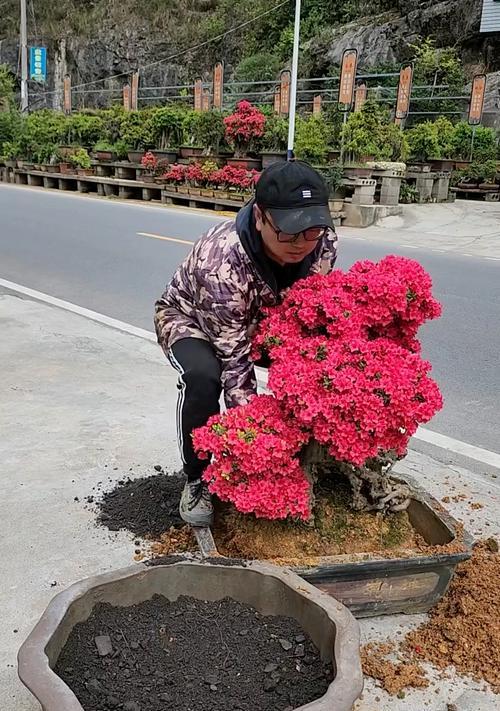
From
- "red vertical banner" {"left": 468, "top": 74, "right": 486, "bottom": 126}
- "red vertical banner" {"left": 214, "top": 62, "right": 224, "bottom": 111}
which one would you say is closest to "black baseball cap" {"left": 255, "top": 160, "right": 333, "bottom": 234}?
"red vertical banner" {"left": 468, "top": 74, "right": 486, "bottom": 126}

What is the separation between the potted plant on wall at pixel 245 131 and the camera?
15648mm

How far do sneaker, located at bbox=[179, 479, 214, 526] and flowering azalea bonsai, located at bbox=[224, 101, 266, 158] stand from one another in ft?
47.0

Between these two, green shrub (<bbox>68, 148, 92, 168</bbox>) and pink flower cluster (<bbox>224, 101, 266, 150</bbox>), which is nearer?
pink flower cluster (<bbox>224, 101, 266, 150</bbox>)

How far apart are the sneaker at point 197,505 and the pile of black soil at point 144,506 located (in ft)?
0.85

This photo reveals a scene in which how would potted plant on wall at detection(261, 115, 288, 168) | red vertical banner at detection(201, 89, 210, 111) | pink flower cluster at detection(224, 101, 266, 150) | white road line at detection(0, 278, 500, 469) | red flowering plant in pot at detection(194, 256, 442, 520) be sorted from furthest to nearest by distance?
red vertical banner at detection(201, 89, 210, 111) < pink flower cluster at detection(224, 101, 266, 150) < potted plant on wall at detection(261, 115, 288, 168) < white road line at detection(0, 278, 500, 469) < red flowering plant in pot at detection(194, 256, 442, 520)

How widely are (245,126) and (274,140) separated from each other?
77 centimetres

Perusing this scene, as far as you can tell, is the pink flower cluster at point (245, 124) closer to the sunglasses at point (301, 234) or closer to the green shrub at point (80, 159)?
the green shrub at point (80, 159)

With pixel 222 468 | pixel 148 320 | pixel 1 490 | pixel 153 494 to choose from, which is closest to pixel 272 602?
pixel 222 468

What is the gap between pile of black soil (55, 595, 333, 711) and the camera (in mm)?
1683

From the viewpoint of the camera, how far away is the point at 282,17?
3266 cm

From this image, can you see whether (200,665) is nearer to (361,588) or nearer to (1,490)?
(361,588)

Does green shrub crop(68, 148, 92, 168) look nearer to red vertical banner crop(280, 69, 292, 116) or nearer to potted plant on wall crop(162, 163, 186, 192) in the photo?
potted plant on wall crop(162, 163, 186, 192)

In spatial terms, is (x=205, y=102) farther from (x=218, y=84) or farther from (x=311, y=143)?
(x=311, y=143)

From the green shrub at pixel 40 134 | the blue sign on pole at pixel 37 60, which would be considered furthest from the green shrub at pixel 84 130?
the blue sign on pole at pixel 37 60
